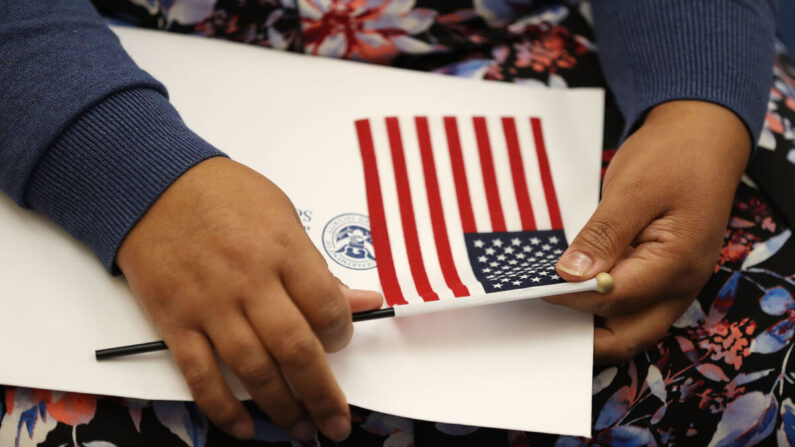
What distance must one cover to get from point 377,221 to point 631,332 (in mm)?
283

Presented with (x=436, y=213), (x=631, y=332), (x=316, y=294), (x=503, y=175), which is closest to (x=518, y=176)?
(x=503, y=175)

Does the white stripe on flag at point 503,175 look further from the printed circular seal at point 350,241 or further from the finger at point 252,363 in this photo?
the finger at point 252,363

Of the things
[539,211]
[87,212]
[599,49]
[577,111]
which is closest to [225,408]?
[87,212]

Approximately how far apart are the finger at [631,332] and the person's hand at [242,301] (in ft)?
0.84

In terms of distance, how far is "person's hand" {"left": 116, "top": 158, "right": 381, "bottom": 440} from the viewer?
0.48 meters

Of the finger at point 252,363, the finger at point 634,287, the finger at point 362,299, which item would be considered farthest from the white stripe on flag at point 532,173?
the finger at point 252,363

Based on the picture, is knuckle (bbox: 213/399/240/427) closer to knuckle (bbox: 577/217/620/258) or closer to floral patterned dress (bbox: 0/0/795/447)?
floral patterned dress (bbox: 0/0/795/447)

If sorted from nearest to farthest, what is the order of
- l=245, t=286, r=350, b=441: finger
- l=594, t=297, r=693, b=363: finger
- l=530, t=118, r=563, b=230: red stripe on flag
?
1. l=245, t=286, r=350, b=441: finger
2. l=594, t=297, r=693, b=363: finger
3. l=530, t=118, r=563, b=230: red stripe on flag

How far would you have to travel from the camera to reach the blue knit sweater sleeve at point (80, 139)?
530 mm

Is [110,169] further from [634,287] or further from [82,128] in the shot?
[634,287]

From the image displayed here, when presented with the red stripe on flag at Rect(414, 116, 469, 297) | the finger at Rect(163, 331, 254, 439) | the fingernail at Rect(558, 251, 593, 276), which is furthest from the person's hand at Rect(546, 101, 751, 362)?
the finger at Rect(163, 331, 254, 439)

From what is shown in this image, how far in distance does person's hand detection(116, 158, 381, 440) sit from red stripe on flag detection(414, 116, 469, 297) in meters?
0.13

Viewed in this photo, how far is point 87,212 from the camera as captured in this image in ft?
1.77

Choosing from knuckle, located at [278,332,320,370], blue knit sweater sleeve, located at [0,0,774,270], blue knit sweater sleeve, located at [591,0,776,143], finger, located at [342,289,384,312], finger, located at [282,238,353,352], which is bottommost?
knuckle, located at [278,332,320,370]
